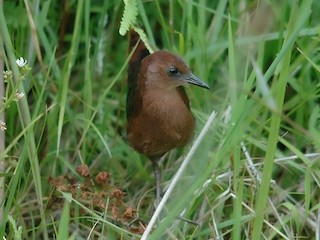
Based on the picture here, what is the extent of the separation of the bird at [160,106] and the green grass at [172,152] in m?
0.08

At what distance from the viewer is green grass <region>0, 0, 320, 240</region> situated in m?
1.88

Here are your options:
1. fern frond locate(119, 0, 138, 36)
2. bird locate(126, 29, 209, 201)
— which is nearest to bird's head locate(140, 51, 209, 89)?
bird locate(126, 29, 209, 201)

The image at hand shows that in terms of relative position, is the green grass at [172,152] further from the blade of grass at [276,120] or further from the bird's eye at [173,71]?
the bird's eye at [173,71]

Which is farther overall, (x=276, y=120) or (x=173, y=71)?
(x=173, y=71)

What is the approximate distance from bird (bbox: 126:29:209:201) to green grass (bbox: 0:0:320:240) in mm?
78

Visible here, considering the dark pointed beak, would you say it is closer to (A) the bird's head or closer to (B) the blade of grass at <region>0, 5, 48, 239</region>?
(A) the bird's head

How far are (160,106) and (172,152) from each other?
1.20 ft

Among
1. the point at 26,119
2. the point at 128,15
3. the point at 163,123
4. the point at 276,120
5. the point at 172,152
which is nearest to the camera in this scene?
the point at 276,120

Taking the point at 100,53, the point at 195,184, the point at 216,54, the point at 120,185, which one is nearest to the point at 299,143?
the point at 216,54

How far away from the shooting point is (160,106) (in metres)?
2.28

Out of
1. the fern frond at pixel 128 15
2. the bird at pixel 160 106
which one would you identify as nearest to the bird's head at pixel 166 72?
the bird at pixel 160 106

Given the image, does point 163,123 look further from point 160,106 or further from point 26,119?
point 26,119

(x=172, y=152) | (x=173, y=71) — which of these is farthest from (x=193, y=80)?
(x=172, y=152)

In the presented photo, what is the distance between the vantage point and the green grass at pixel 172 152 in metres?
1.88
